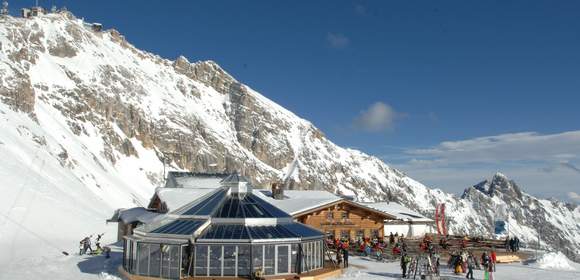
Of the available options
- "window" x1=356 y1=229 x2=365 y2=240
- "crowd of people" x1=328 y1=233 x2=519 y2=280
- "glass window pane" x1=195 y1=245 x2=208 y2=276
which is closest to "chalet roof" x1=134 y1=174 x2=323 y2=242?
"glass window pane" x1=195 y1=245 x2=208 y2=276

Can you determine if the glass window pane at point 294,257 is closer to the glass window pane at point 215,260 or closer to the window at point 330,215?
the glass window pane at point 215,260

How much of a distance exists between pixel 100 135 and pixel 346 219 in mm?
94315

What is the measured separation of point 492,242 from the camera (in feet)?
125

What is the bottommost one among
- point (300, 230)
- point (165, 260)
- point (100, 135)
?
point (165, 260)

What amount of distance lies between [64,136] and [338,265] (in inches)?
3433

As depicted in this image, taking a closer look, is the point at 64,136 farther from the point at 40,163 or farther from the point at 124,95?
the point at 124,95

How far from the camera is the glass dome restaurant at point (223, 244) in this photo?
2408cm

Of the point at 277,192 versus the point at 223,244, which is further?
the point at 277,192

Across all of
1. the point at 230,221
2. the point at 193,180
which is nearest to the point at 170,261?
the point at 230,221

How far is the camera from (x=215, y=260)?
950 inches

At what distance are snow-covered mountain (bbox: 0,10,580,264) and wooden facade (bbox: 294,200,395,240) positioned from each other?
2089 centimetres

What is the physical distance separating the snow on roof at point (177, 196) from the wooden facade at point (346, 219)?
7856 mm

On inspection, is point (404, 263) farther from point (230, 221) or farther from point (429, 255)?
point (230, 221)

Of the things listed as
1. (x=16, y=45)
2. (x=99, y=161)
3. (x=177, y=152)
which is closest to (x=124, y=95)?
(x=177, y=152)
